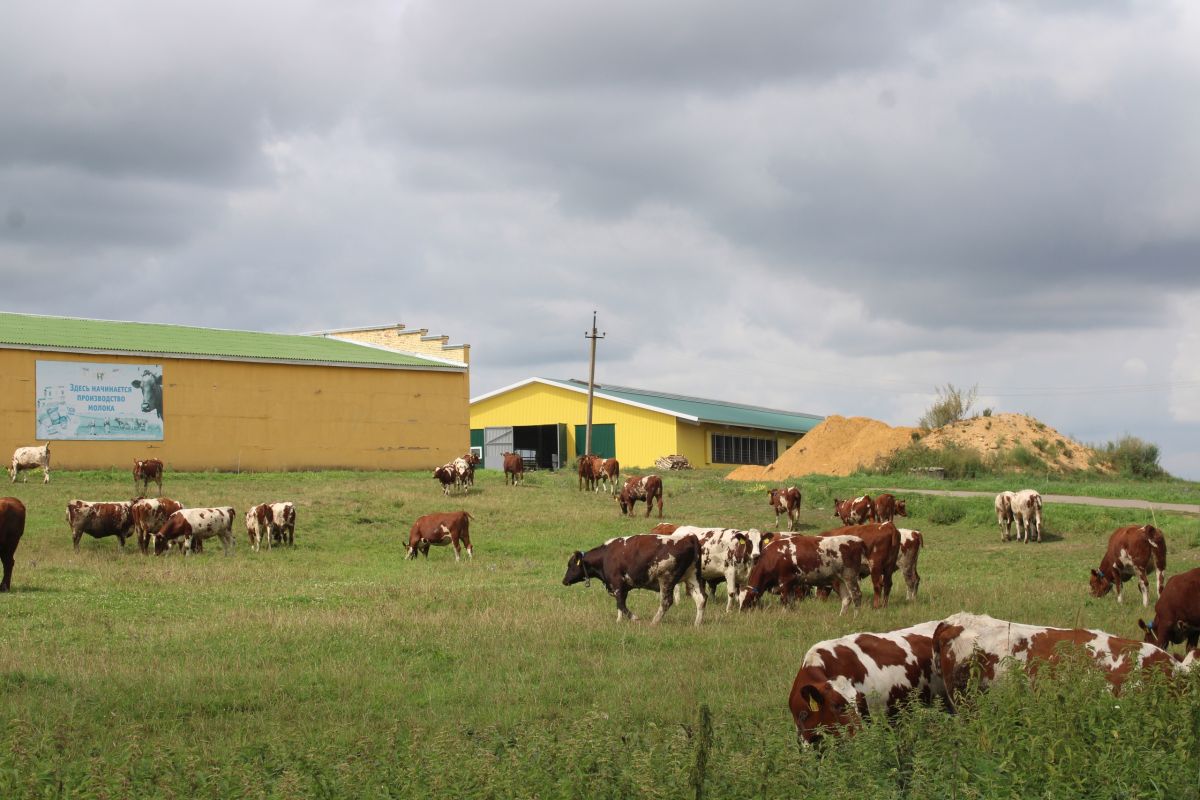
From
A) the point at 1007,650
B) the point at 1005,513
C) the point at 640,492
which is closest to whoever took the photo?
the point at 1007,650

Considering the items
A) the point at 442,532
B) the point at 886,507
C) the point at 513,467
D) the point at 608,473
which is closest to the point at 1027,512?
the point at 886,507

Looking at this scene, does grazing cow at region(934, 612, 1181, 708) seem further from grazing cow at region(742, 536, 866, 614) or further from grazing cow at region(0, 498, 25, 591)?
grazing cow at region(0, 498, 25, 591)

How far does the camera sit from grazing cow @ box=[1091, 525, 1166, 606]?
17906mm

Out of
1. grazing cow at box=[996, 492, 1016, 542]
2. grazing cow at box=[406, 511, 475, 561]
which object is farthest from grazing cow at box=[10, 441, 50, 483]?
grazing cow at box=[996, 492, 1016, 542]

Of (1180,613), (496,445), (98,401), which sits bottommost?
(1180,613)

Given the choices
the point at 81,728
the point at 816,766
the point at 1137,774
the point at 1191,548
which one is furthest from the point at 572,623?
the point at 1191,548

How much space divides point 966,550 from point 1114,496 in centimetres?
1285

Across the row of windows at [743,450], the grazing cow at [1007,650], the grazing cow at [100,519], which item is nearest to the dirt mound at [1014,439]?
the row of windows at [743,450]

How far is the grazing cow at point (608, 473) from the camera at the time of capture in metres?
41.0

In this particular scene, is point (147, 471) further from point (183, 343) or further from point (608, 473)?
point (608, 473)

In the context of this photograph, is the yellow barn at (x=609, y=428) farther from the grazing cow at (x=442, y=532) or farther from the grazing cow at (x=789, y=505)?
the grazing cow at (x=442, y=532)

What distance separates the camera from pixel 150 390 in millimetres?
43906

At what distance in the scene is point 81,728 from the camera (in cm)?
953

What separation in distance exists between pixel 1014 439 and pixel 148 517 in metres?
42.0
